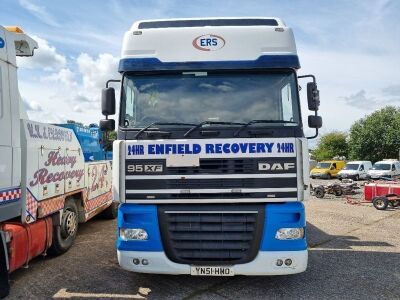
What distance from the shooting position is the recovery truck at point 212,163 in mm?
4797

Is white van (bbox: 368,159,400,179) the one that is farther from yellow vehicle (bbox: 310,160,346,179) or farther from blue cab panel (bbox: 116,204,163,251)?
blue cab panel (bbox: 116,204,163,251)

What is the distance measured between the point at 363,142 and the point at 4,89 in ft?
155

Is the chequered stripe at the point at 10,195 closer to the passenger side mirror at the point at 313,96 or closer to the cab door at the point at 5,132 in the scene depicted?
the cab door at the point at 5,132

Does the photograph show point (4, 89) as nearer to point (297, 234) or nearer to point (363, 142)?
point (297, 234)

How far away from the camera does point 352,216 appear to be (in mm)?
12023

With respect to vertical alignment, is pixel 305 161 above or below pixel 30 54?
below

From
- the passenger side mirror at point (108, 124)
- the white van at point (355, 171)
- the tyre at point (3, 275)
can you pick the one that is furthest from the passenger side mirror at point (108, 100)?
the white van at point (355, 171)

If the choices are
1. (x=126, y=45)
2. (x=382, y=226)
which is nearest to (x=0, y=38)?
(x=126, y=45)

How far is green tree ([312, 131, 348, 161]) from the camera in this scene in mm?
57625

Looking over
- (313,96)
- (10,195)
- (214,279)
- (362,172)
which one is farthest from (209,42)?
(362,172)

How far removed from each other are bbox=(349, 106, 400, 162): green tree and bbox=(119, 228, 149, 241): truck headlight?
151ft

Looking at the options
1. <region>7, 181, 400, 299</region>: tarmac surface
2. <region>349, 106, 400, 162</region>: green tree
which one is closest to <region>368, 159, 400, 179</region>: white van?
<region>349, 106, 400, 162</region>: green tree

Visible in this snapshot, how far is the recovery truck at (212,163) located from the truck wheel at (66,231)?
2116 mm

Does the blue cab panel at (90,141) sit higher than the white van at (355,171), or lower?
higher
